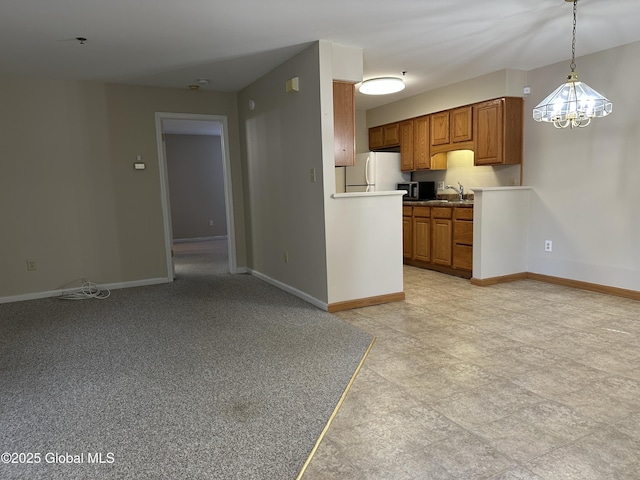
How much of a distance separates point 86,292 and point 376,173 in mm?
4032

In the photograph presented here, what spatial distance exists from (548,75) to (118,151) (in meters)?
4.92

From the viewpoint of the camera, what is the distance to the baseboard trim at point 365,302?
12.2ft

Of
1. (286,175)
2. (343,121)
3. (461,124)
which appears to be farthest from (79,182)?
(461,124)

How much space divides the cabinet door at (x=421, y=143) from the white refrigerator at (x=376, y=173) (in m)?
0.37

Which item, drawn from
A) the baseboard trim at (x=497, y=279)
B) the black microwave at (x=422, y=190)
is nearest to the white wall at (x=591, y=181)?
the baseboard trim at (x=497, y=279)

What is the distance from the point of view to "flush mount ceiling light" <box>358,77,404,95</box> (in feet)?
14.9

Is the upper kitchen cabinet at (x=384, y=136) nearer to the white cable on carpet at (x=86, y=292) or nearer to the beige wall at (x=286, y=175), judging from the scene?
the beige wall at (x=286, y=175)

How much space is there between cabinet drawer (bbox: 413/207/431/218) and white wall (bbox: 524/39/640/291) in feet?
3.86

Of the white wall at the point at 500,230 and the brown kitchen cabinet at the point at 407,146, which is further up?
the brown kitchen cabinet at the point at 407,146

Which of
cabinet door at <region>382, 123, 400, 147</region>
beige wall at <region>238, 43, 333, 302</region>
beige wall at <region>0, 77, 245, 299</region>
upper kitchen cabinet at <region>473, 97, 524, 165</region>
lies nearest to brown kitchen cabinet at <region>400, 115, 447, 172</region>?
cabinet door at <region>382, 123, 400, 147</region>

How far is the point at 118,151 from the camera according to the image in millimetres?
4859

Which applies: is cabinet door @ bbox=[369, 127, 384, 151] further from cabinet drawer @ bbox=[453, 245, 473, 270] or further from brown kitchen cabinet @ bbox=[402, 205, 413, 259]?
cabinet drawer @ bbox=[453, 245, 473, 270]

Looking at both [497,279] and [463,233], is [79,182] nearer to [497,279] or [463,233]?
[463,233]

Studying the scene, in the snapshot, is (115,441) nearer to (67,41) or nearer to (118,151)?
(67,41)
